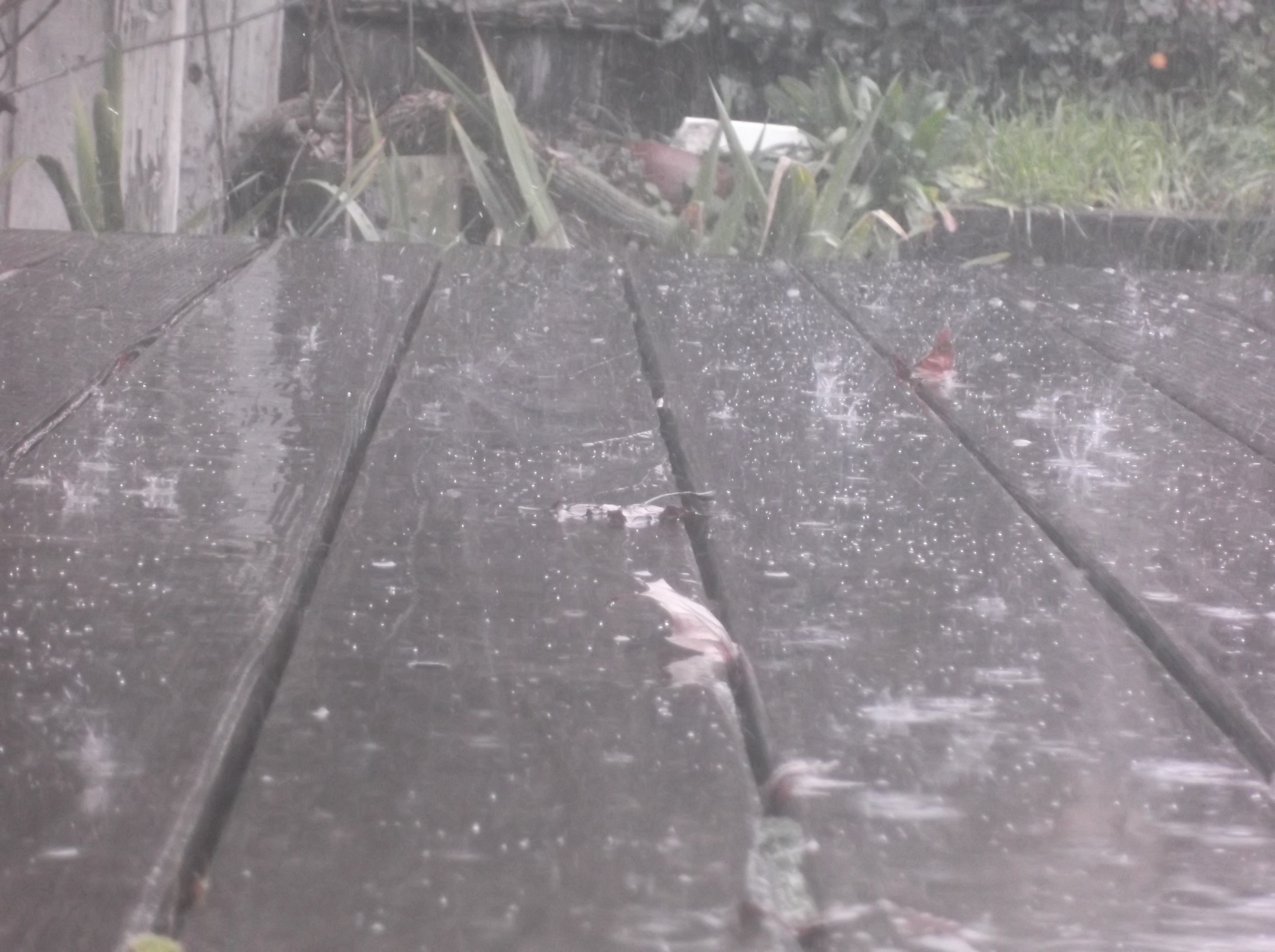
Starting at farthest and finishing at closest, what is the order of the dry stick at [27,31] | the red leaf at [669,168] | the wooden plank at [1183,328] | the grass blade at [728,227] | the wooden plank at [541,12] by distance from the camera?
1. the wooden plank at [541,12]
2. the red leaf at [669,168]
3. the grass blade at [728,227]
4. the dry stick at [27,31]
5. the wooden plank at [1183,328]

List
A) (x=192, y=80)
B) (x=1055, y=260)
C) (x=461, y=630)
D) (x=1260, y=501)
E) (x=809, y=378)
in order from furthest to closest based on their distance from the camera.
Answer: (x=1055, y=260) < (x=192, y=80) < (x=809, y=378) < (x=1260, y=501) < (x=461, y=630)

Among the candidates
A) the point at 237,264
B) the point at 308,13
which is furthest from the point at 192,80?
the point at 237,264

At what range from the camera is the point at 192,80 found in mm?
3947

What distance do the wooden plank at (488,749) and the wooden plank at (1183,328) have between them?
63 centimetres

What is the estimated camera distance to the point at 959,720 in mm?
637

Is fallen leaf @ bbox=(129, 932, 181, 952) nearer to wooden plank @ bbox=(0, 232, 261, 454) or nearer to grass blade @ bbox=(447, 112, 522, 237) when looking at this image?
wooden plank @ bbox=(0, 232, 261, 454)

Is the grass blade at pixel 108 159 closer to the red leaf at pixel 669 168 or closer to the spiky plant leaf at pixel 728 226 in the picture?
the spiky plant leaf at pixel 728 226

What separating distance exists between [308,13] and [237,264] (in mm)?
3170

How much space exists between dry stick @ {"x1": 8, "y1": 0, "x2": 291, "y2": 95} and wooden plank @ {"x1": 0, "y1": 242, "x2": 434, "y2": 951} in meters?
1.79

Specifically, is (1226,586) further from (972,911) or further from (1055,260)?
(1055,260)

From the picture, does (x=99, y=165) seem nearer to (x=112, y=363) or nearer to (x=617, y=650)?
(x=112, y=363)

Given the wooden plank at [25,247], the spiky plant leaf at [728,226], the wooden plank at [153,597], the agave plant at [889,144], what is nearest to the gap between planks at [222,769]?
the wooden plank at [153,597]

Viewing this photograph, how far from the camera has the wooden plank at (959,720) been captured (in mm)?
506

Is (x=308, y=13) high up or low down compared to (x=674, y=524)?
up
